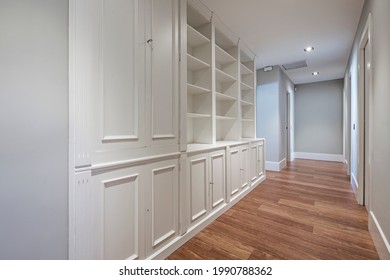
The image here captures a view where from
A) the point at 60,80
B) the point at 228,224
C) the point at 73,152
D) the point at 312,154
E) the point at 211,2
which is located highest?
the point at 211,2

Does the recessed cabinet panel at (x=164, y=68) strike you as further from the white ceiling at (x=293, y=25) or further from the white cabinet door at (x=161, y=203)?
the white ceiling at (x=293, y=25)

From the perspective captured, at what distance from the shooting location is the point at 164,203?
148 centimetres

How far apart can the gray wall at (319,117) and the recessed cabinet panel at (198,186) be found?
5.60 m

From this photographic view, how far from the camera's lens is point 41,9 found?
879 millimetres

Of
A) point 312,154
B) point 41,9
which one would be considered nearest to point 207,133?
point 41,9

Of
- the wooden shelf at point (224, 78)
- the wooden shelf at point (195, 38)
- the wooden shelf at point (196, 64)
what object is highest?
the wooden shelf at point (195, 38)

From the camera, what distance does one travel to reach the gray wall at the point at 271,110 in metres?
4.35

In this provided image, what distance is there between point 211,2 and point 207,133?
5.14 feet

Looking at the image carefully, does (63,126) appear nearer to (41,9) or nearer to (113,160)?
(113,160)

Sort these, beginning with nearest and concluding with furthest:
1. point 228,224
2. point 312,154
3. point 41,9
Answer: point 41,9, point 228,224, point 312,154

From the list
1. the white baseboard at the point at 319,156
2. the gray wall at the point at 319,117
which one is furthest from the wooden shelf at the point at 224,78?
the white baseboard at the point at 319,156

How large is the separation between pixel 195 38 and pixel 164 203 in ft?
6.47

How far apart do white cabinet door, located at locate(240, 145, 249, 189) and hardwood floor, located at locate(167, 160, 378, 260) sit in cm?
23

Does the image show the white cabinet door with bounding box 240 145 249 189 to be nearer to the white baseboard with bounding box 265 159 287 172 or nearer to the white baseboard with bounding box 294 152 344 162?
the white baseboard with bounding box 265 159 287 172
